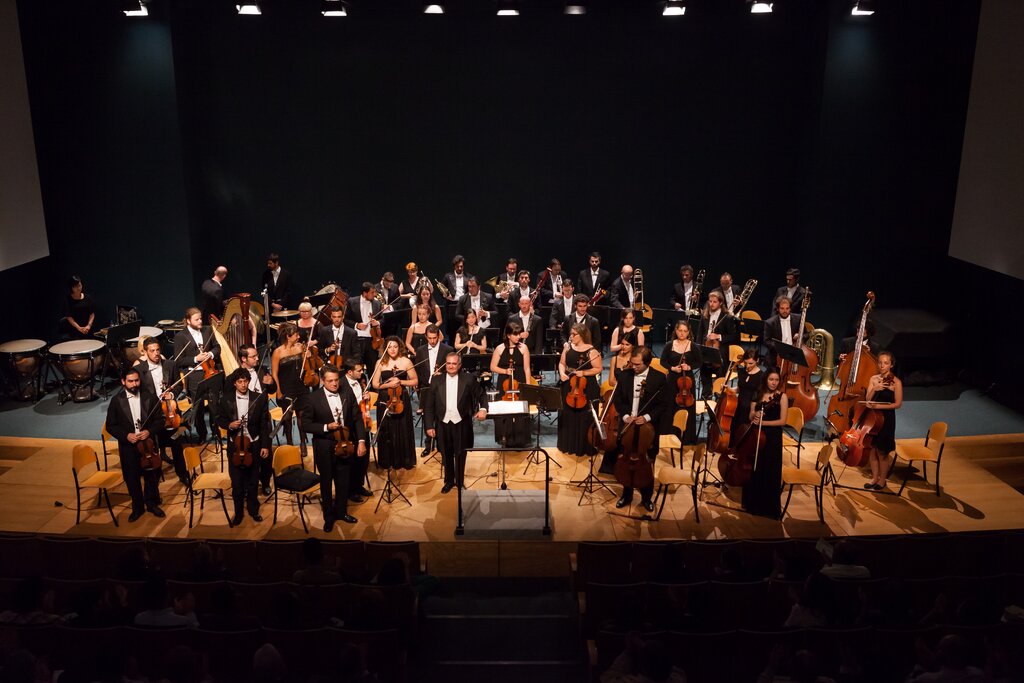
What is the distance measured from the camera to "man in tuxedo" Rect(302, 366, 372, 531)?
24.9ft

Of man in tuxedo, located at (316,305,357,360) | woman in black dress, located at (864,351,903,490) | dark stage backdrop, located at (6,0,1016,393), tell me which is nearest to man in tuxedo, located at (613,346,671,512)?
woman in black dress, located at (864,351,903,490)

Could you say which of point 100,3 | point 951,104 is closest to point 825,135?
point 951,104

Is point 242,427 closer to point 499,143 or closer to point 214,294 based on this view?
point 214,294

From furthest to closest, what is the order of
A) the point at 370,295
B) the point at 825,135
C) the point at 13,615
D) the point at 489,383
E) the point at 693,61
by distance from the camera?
the point at 693,61 < the point at 825,135 < the point at 370,295 < the point at 489,383 < the point at 13,615

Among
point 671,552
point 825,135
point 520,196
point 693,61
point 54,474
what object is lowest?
point 54,474

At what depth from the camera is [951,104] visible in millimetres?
11656

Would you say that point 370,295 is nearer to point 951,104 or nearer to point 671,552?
point 671,552

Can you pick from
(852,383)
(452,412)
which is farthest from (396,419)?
(852,383)

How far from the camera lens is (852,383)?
8695 millimetres

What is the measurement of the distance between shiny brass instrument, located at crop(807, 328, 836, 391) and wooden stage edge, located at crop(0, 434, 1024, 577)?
2.43m

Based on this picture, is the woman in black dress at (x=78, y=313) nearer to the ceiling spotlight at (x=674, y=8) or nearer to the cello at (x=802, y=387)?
the ceiling spotlight at (x=674, y=8)

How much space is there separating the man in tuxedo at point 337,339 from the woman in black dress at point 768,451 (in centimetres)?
453

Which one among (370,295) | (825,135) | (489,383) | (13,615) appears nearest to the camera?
(13,615)

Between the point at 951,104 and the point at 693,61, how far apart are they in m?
3.50
